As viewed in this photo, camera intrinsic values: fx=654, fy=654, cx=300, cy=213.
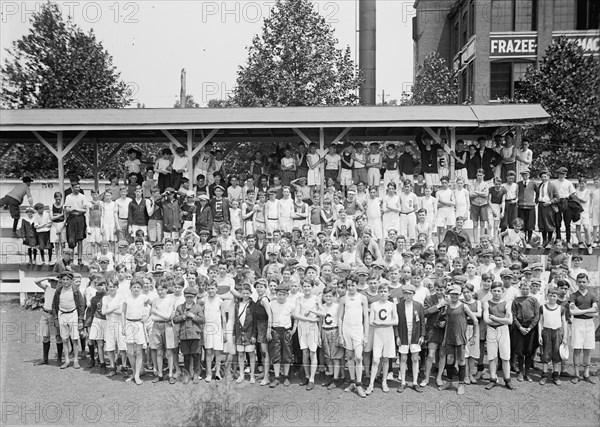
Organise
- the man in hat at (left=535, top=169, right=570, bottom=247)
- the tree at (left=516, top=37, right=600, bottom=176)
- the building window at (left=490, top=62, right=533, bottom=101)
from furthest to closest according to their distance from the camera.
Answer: the building window at (left=490, top=62, right=533, bottom=101) → the tree at (left=516, top=37, right=600, bottom=176) → the man in hat at (left=535, top=169, right=570, bottom=247)

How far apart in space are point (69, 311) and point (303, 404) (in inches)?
180

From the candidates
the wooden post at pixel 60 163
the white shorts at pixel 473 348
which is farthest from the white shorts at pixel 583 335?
the wooden post at pixel 60 163

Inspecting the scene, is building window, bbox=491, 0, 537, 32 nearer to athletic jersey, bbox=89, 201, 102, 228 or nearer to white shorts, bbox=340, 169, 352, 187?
white shorts, bbox=340, 169, 352, 187

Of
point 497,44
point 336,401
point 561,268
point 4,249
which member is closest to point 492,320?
point 561,268

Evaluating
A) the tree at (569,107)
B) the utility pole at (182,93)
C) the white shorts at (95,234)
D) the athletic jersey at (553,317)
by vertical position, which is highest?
the utility pole at (182,93)

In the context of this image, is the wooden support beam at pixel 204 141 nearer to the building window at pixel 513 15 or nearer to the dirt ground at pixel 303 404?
the dirt ground at pixel 303 404

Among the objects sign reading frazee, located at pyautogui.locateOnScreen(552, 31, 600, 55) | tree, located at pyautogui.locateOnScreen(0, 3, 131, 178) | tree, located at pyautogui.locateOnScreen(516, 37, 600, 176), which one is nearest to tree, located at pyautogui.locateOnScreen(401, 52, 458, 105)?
sign reading frazee, located at pyautogui.locateOnScreen(552, 31, 600, 55)

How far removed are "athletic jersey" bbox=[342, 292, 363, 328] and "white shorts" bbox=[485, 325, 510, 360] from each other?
212 cm

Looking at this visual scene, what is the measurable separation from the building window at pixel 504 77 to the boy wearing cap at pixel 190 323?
88.2 feet

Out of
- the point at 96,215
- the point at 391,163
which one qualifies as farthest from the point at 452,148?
the point at 96,215

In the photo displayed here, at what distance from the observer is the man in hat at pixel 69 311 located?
11.5 metres

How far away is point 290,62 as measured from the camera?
2619cm

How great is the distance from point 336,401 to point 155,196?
761 centimetres

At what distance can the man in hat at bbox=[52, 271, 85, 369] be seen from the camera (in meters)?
11.5
